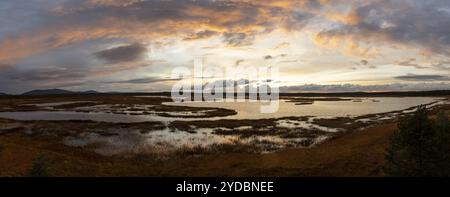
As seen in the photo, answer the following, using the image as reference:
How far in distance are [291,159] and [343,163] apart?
3270mm

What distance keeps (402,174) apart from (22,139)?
100 feet

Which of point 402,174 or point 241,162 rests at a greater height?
point 402,174

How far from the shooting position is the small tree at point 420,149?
37.5 feet

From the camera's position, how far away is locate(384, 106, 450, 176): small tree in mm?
11430

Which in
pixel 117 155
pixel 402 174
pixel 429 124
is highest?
pixel 429 124

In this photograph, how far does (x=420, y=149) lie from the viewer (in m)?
11.7

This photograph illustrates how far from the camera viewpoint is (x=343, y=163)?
18141 millimetres
